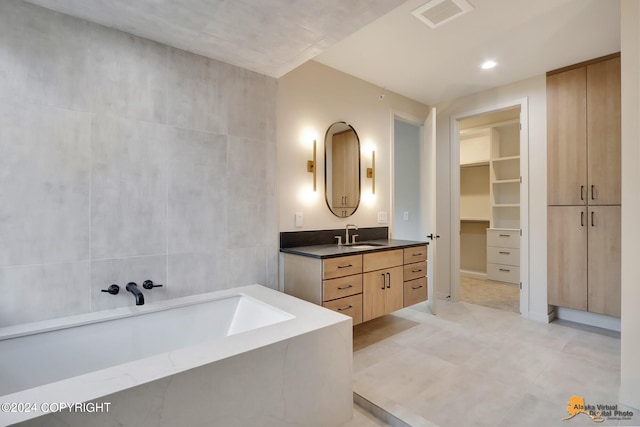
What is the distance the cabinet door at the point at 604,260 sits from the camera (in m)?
2.86

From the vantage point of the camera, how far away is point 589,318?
317 centimetres

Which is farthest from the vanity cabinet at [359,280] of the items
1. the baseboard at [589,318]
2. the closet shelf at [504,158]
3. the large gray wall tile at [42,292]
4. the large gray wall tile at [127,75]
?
the closet shelf at [504,158]

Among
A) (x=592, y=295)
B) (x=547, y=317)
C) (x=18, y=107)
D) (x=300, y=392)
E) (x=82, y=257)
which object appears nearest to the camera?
(x=300, y=392)

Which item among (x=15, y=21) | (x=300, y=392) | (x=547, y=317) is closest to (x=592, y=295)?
(x=547, y=317)

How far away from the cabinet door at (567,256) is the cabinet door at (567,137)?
133 mm

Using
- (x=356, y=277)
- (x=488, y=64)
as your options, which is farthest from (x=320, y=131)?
(x=488, y=64)

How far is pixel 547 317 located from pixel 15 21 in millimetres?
4782

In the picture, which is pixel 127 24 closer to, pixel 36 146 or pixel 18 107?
pixel 18 107

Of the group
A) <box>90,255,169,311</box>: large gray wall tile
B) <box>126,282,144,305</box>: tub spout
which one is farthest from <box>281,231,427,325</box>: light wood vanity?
<box>126,282,144,305</box>: tub spout

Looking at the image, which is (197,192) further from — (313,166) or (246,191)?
(313,166)

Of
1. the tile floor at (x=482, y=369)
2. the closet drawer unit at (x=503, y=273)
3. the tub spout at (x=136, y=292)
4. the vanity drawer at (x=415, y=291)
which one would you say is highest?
the tub spout at (x=136, y=292)

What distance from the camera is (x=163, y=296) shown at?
2.13 meters

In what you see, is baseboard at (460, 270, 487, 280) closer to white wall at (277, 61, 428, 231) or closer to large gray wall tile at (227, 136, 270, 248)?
white wall at (277, 61, 428, 231)

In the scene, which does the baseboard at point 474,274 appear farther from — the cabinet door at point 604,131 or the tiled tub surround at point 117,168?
the tiled tub surround at point 117,168
